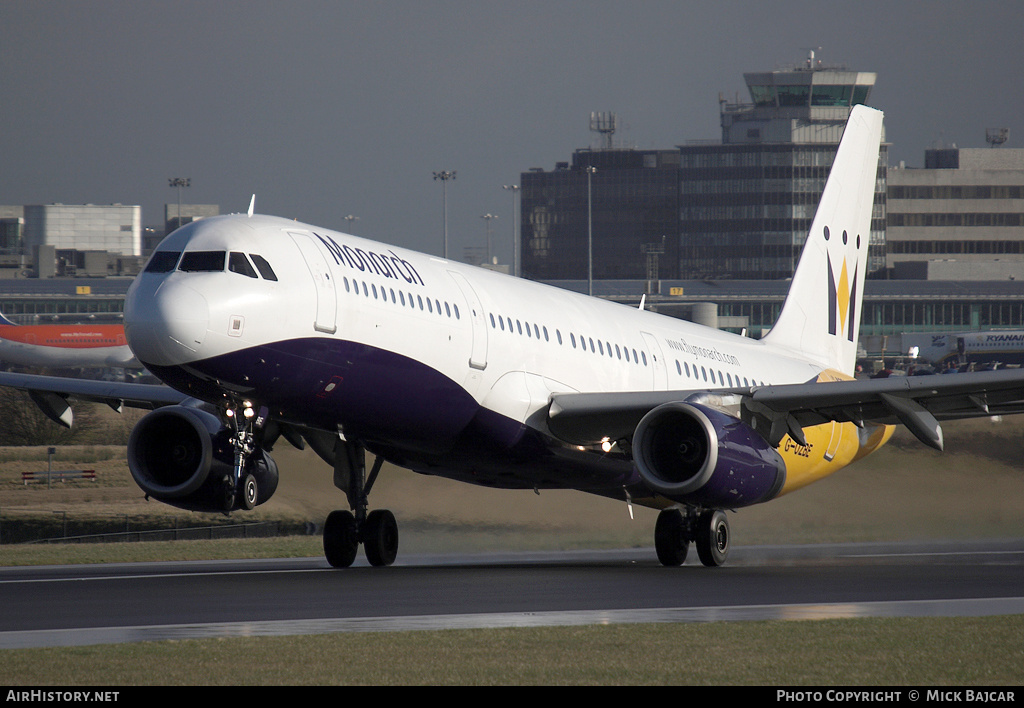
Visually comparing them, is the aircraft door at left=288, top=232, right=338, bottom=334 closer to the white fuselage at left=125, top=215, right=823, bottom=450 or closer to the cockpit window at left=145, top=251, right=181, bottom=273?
the white fuselage at left=125, top=215, right=823, bottom=450

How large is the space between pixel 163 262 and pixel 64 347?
89539 millimetres

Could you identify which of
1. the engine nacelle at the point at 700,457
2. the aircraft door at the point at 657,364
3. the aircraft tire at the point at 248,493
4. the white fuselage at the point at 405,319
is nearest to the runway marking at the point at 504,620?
the white fuselage at the point at 405,319

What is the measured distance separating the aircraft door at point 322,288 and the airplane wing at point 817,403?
5.73 meters

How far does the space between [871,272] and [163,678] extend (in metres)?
191

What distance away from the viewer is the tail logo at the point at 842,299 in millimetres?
38219

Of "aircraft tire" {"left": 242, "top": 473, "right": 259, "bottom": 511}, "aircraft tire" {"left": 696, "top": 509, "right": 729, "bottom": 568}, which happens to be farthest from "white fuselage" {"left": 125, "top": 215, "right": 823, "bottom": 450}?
"aircraft tire" {"left": 696, "top": 509, "right": 729, "bottom": 568}

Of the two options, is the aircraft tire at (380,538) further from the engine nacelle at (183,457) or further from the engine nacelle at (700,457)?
the engine nacelle at (700,457)

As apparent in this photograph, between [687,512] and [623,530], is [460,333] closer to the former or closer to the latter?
[687,512]

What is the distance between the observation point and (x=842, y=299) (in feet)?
127

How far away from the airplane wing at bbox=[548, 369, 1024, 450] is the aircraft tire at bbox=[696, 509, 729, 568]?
235 cm

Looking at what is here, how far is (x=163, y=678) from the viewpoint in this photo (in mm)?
12320

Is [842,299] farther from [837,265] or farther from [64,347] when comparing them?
[64,347]

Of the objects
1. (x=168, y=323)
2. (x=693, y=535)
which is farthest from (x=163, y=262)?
(x=693, y=535)

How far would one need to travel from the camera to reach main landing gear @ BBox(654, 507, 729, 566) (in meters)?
27.6
